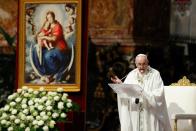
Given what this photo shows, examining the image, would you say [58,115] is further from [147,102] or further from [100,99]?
[100,99]

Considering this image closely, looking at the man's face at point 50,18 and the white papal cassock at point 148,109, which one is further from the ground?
the man's face at point 50,18

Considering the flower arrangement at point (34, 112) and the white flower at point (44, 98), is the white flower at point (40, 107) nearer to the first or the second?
the flower arrangement at point (34, 112)

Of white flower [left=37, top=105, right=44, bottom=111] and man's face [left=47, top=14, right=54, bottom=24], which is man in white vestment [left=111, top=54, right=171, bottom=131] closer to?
white flower [left=37, top=105, right=44, bottom=111]

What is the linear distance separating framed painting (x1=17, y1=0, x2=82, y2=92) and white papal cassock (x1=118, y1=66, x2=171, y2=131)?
2774 millimetres

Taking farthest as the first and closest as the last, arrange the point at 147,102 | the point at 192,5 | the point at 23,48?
1. the point at 23,48
2. the point at 192,5
3. the point at 147,102

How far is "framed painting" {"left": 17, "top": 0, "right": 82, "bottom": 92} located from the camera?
11.4 m

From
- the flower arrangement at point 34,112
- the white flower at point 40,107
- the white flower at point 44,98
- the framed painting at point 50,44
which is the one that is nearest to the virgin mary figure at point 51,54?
the framed painting at point 50,44

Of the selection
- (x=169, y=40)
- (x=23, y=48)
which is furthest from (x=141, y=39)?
(x=23, y=48)

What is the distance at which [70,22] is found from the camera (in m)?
11.4

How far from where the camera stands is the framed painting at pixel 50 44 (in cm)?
1137

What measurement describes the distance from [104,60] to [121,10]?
1.02 metres

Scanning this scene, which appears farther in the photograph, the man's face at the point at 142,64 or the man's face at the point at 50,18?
the man's face at the point at 50,18

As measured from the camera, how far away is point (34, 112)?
8.52 metres

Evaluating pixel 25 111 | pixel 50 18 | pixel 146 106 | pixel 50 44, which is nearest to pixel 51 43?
pixel 50 44
